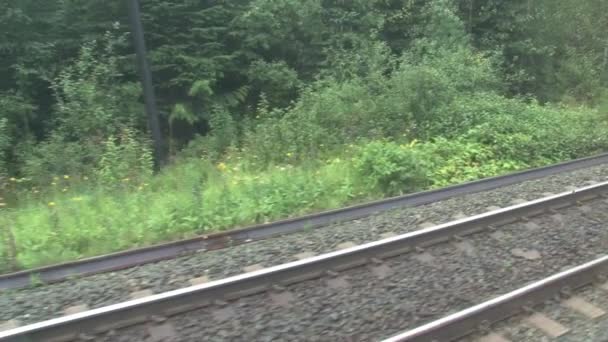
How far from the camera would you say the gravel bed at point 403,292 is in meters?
4.70

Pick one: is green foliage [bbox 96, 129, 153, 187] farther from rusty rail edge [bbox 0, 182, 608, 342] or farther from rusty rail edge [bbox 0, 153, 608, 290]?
rusty rail edge [bbox 0, 182, 608, 342]

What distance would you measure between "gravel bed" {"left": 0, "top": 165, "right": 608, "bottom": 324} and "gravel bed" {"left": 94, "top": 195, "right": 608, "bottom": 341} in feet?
1.93

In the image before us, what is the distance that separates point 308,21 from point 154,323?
1340cm

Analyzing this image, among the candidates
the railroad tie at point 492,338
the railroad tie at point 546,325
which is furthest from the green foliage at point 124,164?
the railroad tie at point 546,325

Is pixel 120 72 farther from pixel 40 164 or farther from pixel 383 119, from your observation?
pixel 383 119

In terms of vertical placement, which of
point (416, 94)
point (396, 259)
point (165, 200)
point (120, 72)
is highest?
point (120, 72)

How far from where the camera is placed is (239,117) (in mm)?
15859

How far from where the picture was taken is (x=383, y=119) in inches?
519

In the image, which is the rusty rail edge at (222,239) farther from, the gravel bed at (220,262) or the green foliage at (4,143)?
the green foliage at (4,143)

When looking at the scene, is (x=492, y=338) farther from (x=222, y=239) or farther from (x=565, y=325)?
(x=222, y=239)

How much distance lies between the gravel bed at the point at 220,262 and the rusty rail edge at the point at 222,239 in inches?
6.5

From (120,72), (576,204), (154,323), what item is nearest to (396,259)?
(154,323)

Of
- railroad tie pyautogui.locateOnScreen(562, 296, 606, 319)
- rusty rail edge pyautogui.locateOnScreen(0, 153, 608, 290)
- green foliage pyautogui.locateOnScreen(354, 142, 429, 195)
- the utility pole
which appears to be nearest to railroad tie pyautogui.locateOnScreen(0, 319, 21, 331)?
rusty rail edge pyautogui.locateOnScreen(0, 153, 608, 290)

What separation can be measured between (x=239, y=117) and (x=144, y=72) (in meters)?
5.29
